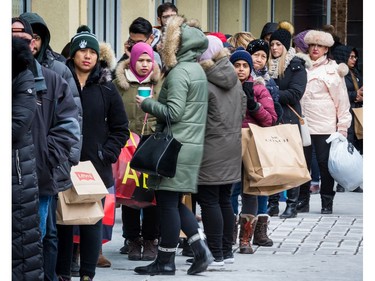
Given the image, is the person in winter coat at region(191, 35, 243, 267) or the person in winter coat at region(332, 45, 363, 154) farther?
the person in winter coat at region(332, 45, 363, 154)

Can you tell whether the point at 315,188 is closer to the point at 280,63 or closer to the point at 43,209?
the point at 280,63

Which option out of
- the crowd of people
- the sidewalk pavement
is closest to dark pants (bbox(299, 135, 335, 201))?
the sidewalk pavement

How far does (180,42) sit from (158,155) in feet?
2.93

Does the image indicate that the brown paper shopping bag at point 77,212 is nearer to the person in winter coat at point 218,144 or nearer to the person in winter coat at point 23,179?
the person in winter coat at point 218,144

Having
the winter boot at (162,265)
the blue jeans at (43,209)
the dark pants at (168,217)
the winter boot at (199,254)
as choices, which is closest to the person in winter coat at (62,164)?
the blue jeans at (43,209)

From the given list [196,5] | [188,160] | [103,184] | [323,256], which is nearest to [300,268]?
[323,256]

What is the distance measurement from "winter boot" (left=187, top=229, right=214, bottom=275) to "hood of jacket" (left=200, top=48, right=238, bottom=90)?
1.17 meters

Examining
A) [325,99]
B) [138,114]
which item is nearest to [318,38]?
[325,99]

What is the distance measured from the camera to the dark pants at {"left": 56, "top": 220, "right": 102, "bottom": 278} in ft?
29.1

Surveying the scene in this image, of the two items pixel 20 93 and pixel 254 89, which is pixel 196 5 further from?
pixel 20 93

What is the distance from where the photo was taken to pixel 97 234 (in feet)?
29.3

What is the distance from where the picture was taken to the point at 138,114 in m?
10.5

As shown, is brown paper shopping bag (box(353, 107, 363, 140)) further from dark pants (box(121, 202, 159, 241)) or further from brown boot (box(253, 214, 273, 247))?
dark pants (box(121, 202, 159, 241))
